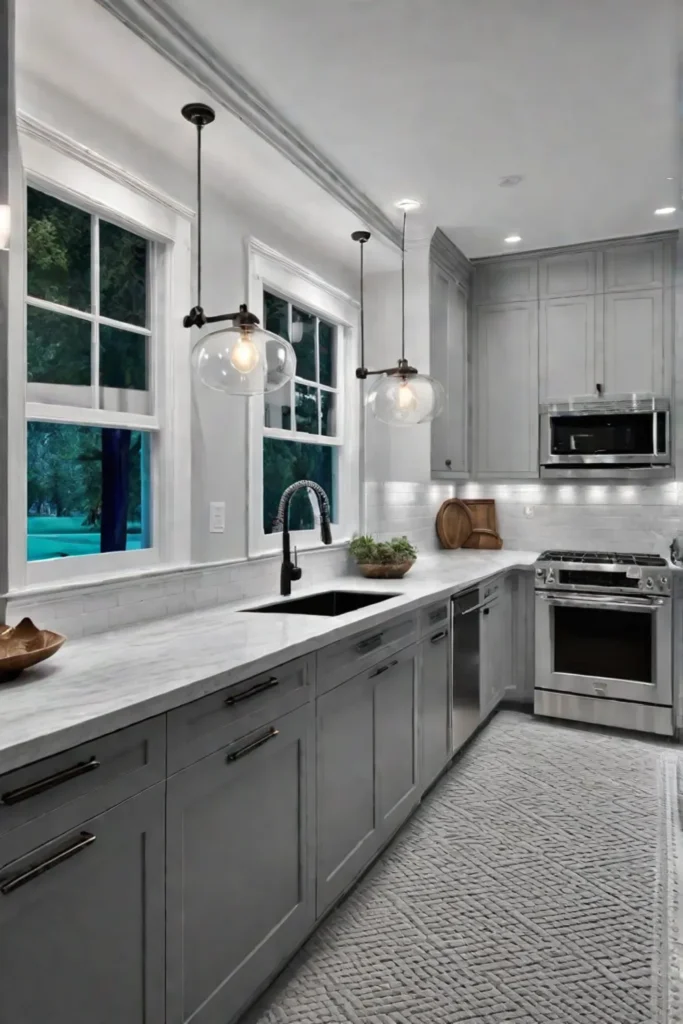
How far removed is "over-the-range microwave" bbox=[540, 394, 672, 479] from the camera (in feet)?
14.0

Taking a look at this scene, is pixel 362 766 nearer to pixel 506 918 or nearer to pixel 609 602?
pixel 506 918

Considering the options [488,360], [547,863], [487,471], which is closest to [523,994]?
[547,863]

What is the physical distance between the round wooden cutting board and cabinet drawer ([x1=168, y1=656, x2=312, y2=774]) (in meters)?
2.95

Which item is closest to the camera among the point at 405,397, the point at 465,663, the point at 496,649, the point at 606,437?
the point at 405,397

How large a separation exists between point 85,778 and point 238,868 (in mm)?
615

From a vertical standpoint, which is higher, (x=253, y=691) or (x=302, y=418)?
(x=302, y=418)

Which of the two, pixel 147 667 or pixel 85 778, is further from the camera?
pixel 147 667

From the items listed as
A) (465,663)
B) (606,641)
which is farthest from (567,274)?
(465,663)

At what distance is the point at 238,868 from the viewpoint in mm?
1678

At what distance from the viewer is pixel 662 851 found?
2.67 meters

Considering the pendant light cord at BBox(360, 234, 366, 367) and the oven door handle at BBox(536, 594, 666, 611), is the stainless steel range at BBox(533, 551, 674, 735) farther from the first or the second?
the pendant light cord at BBox(360, 234, 366, 367)

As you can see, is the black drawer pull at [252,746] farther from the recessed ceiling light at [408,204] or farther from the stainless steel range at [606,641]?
the recessed ceiling light at [408,204]

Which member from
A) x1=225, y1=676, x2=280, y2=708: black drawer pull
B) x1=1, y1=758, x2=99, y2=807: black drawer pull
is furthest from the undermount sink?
x1=1, y1=758, x2=99, y2=807: black drawer pull

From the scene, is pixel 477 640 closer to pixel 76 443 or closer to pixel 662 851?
pixel 662 851
